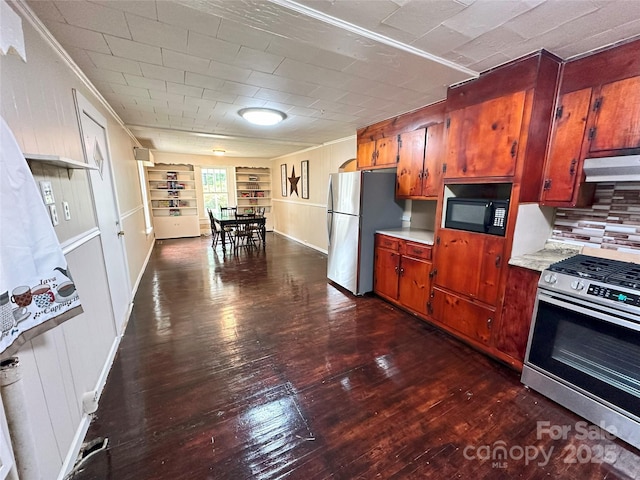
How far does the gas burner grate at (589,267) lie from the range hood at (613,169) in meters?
0.57

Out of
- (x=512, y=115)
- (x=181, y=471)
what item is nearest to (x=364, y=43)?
(x=512, y=115)

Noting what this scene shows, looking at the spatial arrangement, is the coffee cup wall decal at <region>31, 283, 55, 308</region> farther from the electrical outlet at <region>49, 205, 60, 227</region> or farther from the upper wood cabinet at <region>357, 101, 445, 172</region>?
the upper wood cabinet at <region>357, 101, 445, 172</region>

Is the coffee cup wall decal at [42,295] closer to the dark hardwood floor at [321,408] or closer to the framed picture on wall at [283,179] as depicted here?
the dark hardwood floor at [321,408]

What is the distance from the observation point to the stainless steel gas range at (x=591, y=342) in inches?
57.8

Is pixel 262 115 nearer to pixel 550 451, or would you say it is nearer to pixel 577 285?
pixel 577 285

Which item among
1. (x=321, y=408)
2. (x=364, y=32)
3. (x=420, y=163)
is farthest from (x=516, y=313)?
(x=364, y=32)

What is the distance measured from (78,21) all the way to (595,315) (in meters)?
3.47

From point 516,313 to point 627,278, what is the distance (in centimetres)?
66

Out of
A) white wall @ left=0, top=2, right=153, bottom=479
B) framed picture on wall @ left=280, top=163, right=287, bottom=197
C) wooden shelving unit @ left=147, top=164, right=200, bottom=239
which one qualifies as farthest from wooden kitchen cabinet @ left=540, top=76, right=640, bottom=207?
wooden shelving unit @ left=147, top=164, right=200, bottom=239

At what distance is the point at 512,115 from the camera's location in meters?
2.01

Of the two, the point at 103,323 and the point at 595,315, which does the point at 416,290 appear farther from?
the point at 103,323

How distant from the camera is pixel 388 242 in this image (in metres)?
3.26

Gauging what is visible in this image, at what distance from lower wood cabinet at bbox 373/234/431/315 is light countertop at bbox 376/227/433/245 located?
45 mm

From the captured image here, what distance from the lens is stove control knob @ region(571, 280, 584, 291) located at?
1606 mm
